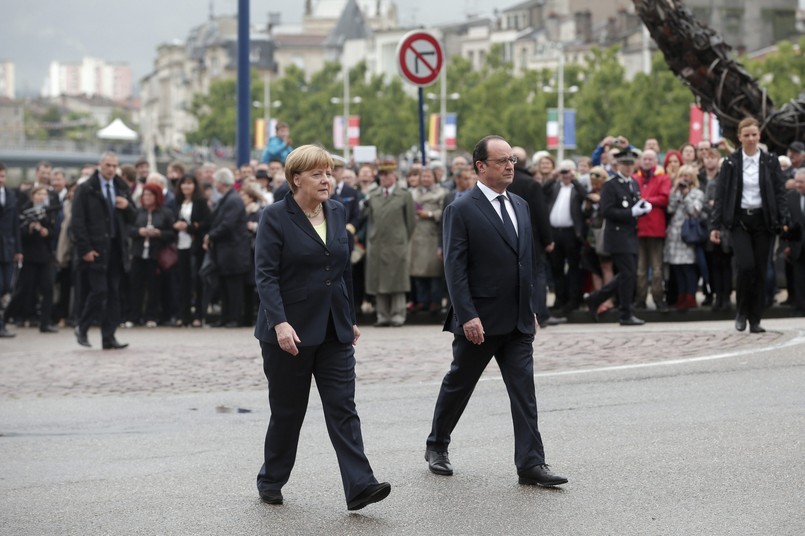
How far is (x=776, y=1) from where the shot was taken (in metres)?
108

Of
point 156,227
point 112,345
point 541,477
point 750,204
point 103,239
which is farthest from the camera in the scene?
point 156,227

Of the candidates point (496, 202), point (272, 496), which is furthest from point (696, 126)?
point (272, 496)

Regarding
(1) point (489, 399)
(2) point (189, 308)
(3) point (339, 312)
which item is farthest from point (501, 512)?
(2) point (189, 308)

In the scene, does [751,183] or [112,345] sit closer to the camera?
[751,183]

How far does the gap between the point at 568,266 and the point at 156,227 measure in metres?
5.08

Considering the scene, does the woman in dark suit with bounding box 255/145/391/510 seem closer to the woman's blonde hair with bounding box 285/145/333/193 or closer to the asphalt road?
the woman's blonde hair with bounding box 285/145/333/193

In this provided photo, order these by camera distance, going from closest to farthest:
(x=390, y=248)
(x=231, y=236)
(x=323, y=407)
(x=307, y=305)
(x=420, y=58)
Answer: (x=307, y=305) → (x=323, y=407) → (x=390, y=248) → (x=420, y=58) → (x=231, y=236)

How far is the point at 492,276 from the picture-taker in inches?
336

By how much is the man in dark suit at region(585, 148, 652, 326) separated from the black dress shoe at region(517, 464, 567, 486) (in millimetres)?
8668

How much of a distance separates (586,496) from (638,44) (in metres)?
111

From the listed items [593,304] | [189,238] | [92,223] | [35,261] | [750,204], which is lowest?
[593,304]

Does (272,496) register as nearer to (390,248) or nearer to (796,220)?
(390,248)

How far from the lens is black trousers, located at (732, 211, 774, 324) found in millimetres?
14148

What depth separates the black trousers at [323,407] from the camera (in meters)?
7.74
